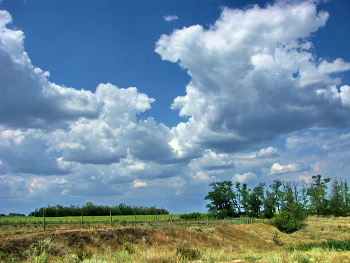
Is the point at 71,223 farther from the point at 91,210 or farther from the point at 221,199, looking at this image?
the point at 221,199

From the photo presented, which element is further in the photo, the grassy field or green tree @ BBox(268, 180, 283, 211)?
green tree @ BBox(268, 180, 283, 211)

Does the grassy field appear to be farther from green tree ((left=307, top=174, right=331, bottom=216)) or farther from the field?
green tree ((left=307, top=174, right=331, bottom=216))

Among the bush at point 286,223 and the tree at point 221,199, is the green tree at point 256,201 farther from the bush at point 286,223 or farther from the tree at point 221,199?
the bush at point 286,223

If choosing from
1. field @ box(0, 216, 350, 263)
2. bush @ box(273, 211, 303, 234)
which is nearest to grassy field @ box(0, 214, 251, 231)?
field @ box(0, 216, 350, 263)

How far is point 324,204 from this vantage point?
101m

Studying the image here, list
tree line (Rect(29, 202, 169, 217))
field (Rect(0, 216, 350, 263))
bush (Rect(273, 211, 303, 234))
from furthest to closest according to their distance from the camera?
tree line (Rect(29, 202, 169, 217)) → bush (Rect(273, 211, 303, 234)) → field (Rect(0, 216, 350, 263))

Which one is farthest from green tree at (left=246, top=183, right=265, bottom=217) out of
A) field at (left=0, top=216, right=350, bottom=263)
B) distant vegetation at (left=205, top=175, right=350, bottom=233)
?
field at (left=0, top=216, right=350, bottom=263)

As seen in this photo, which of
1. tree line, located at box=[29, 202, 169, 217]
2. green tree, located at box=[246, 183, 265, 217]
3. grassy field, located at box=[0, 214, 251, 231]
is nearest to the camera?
grassy field, located at box=[0, 214, 251, 231]

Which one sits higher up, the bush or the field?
the field

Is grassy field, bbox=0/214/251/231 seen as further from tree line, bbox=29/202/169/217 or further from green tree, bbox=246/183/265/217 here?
green tree, bbox=246/183/265/217

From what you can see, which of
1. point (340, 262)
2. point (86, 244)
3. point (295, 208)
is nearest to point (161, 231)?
point (86, 244)

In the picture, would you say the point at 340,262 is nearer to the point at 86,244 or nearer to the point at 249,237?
the point at 86,244

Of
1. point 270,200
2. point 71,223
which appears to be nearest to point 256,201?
point 270,200

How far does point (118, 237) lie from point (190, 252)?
391 inches
